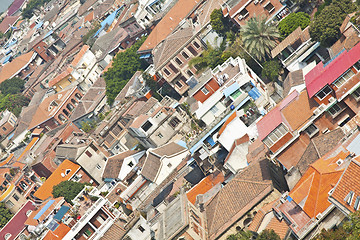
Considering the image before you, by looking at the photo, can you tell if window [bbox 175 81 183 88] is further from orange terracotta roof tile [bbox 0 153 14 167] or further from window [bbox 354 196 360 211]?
orange terracotta roof tile [bbox 0 153 14 167]

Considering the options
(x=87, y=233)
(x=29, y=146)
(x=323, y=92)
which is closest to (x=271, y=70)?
(x=323, y=92)

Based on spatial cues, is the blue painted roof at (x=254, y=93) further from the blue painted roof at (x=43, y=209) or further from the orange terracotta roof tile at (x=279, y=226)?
the blue painted roof at (x=43, y=209)

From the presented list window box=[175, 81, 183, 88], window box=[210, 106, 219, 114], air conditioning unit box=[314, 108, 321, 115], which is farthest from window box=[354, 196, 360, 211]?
window box=[175, 81, 183, 88]

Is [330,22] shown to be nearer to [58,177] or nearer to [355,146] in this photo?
[355,146]

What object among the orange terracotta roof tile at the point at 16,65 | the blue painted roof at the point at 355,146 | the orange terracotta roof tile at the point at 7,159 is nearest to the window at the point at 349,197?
the blue painted roof at the point at 355,146

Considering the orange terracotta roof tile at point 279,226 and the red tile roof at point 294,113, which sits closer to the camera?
the orange terracotta roof tile at point 279,226

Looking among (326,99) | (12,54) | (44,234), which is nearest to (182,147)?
(44,234)
